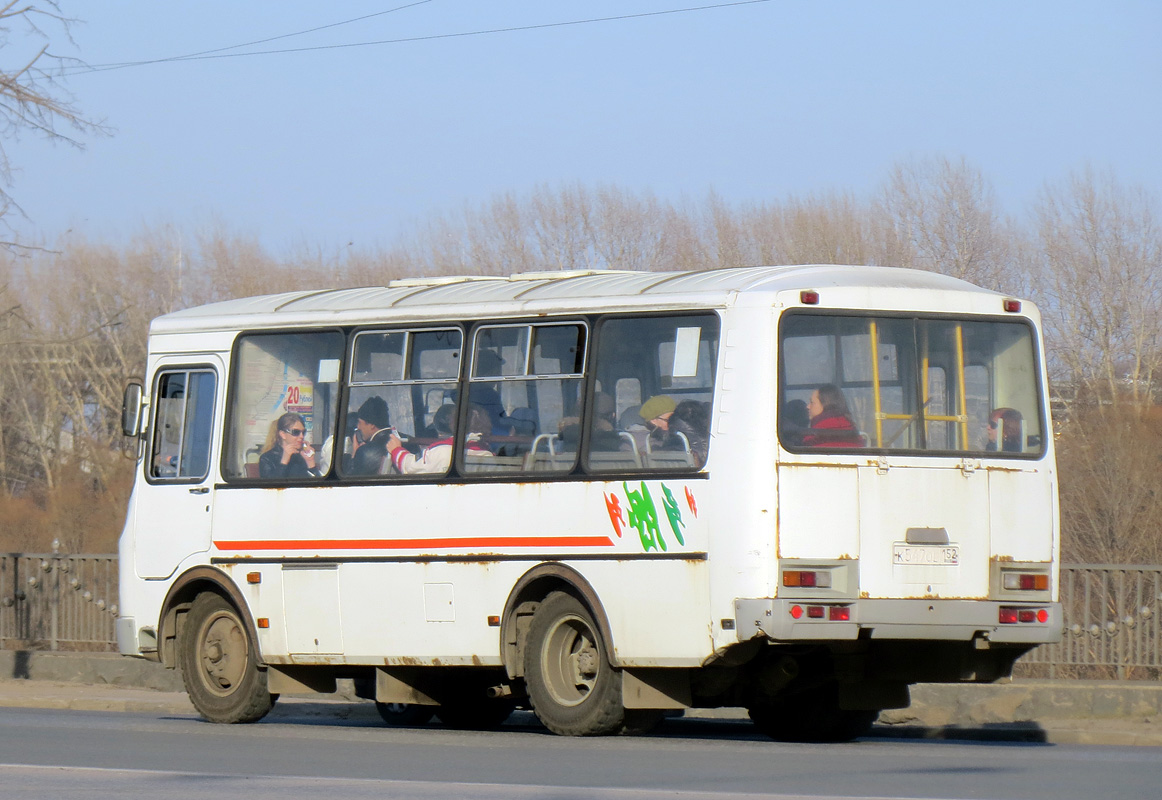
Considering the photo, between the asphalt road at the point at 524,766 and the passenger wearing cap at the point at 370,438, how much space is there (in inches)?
68.4

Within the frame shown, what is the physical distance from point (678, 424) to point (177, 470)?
445cm

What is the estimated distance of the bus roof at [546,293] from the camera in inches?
434

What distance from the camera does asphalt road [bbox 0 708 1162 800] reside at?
8.10 metres

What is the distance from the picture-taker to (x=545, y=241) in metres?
53.1

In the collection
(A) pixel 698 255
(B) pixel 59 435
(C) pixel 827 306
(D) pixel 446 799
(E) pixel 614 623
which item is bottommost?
(D) pixel 446 799

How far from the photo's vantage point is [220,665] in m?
13.5

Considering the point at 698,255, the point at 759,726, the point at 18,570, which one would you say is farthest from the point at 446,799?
the point at 698,255

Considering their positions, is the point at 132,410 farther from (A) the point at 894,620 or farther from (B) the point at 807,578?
(A) the point at 894,620

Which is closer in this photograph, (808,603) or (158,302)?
(808,603)

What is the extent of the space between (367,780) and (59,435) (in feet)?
192

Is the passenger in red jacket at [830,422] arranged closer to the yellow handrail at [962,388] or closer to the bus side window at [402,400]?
the yellow handrail at [962,388]

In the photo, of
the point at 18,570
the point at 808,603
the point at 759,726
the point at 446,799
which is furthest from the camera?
the point at 18,570

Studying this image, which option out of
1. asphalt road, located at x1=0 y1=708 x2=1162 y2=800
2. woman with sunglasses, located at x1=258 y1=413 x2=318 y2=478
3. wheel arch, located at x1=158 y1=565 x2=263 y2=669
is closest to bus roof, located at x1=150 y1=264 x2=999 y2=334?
woman with sunglasses, located at x1=258 y1=413 x2=318 y2=478

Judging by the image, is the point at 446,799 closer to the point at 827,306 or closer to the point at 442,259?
the point at 827,306
